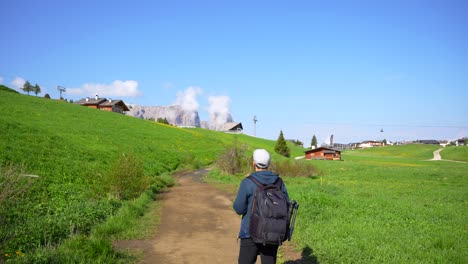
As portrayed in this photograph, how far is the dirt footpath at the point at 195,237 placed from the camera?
846 centimetres

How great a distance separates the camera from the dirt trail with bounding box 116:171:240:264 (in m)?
8.50

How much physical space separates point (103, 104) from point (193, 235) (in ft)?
302

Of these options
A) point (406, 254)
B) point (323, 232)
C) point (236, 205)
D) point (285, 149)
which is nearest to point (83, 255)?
point (236, 205)

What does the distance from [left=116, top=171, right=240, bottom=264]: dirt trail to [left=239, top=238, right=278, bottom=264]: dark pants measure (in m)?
3.50

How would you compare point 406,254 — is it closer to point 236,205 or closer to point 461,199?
point 236,205

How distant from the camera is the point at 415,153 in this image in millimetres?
124438

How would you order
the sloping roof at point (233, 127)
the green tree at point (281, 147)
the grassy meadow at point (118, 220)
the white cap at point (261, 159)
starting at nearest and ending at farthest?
the white cap at point (261, 159)
the grassy meadow at point (118, 220)
the green tree at point (281, 147)
the sloping roof at point (233, 127)

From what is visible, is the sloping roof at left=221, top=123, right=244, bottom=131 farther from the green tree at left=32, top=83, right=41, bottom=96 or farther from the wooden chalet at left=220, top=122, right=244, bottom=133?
the green tree at left=32, top=83, right=41, bottom=96

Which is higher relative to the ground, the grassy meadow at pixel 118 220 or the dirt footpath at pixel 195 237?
the grassy meadow at pixel 118 220

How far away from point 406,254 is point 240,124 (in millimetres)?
140893

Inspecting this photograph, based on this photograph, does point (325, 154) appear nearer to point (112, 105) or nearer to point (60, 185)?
point (112, 105)

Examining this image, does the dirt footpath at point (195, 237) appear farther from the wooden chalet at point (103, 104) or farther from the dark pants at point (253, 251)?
the wooden chalet at point (103, 104)

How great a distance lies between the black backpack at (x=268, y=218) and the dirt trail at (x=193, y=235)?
388 centimetres

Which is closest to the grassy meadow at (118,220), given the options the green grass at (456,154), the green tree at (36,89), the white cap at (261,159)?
the white cap at (261,159)
